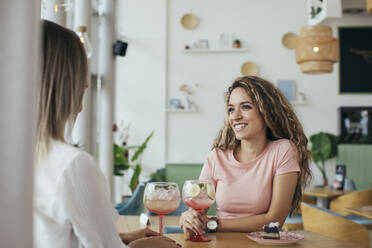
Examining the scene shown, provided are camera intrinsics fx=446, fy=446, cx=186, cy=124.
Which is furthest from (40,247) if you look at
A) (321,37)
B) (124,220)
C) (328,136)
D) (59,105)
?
(328,136)

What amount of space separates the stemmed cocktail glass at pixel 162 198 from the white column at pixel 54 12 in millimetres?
2069

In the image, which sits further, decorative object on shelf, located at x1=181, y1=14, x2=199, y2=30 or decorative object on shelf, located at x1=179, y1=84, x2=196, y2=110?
decorative object on shelf, located at x1=181, y1=14, x2=199, y2=30

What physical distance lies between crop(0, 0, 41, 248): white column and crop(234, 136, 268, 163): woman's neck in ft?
5.84

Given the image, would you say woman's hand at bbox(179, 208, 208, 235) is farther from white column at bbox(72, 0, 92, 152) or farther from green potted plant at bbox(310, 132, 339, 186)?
green potted plant at bbox(310, 132, 339, 186)

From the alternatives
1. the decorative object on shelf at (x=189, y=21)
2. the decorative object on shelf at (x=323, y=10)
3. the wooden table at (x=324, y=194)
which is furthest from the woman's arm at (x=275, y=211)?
the decorative object on shelf at (x=189, y=21)

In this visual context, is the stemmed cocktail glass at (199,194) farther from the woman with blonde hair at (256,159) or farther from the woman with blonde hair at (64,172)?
the woman with blonde hair at (64,172)

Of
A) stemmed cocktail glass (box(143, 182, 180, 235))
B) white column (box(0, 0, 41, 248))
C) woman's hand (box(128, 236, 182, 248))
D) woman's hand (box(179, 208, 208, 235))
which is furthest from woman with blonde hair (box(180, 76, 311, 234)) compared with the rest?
white column (box(0, 0, 41, 248))

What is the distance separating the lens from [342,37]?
757 cm

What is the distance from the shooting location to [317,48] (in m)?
5.44

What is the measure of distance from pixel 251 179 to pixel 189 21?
5919mm

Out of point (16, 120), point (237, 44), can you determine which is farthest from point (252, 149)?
point (237, 44)

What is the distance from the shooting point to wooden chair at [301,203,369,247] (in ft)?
10.2

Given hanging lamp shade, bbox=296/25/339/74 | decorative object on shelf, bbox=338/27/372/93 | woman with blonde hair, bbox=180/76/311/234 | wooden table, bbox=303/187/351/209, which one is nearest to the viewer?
woman with blonde hair, bbox=180/76/311/234

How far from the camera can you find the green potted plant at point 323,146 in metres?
7.04
